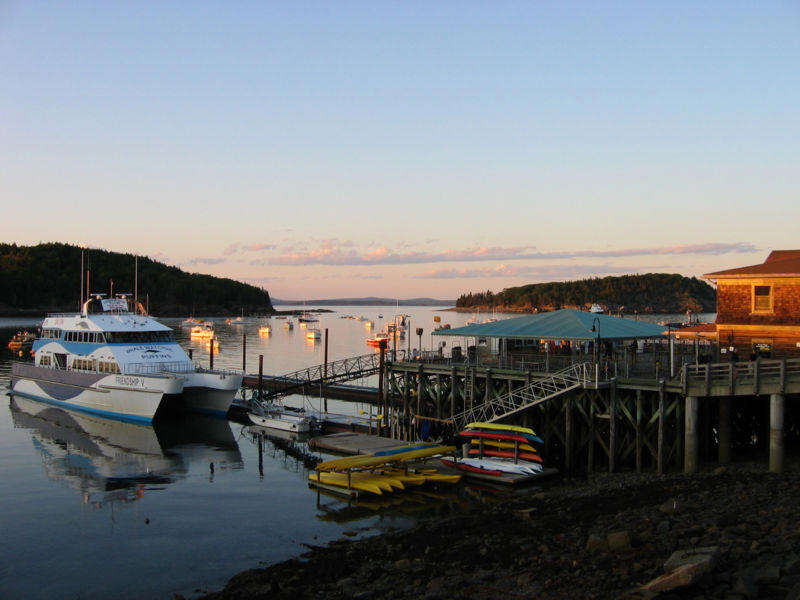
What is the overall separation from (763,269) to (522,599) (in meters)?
20.1

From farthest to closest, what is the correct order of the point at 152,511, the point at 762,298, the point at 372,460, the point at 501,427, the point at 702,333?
the point at 702,333 < the point at 762,298 < the point at 501,427 < the point at 372,460 < the point at 152,511

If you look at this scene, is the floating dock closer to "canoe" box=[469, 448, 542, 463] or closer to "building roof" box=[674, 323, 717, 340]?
"canoe" box=[469, 448, 542, 463]

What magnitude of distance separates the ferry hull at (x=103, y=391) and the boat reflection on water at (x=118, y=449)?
696 millimetres

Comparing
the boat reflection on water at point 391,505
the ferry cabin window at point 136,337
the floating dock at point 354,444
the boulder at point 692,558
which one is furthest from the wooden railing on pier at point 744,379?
the ferry cabin window at point 136,337

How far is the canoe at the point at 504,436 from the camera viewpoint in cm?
2605

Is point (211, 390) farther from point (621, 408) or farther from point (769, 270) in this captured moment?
point (769, 270)

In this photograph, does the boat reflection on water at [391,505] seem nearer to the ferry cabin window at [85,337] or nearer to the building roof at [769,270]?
the building roof at [769,270]

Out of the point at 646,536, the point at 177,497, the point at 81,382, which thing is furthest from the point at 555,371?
the point at 81,382

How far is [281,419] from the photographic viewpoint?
38844mm

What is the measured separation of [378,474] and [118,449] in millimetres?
15836

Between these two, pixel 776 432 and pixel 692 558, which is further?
pixel 776 432

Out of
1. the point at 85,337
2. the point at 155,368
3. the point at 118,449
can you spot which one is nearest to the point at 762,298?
the point at 118,449

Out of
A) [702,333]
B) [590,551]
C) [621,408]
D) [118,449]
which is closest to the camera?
[590,551]

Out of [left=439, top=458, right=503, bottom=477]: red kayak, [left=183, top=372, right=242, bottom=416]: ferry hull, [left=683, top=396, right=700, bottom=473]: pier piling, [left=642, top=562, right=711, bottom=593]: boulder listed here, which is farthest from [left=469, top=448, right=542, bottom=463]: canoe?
[left=183, top=372, right=242, bottom=416]: ferry hull
